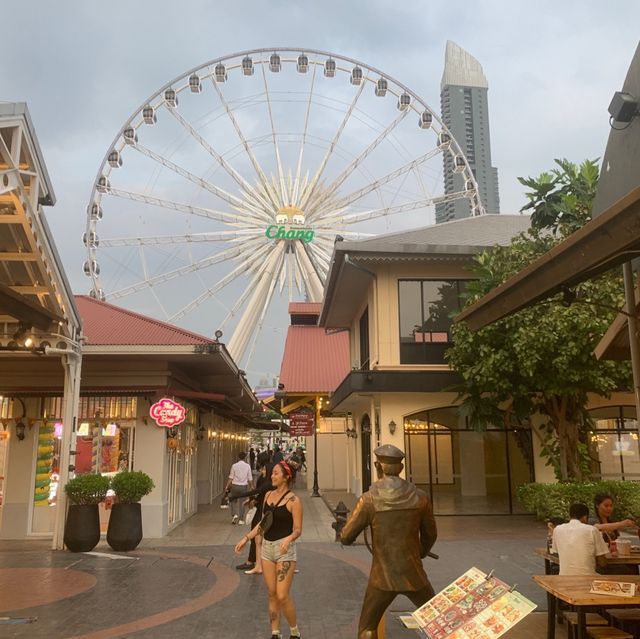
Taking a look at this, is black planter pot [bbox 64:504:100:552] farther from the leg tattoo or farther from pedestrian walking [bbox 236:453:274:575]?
the leg tattoo

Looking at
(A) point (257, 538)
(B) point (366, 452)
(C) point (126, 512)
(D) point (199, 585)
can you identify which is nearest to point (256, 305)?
(B) point (366, 452)

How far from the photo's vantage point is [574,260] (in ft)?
14.0

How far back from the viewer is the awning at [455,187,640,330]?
379 centimetres

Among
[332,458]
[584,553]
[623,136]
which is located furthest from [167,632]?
[332,458]

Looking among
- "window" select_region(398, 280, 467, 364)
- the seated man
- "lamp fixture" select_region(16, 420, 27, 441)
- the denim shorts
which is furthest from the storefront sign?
the seated man

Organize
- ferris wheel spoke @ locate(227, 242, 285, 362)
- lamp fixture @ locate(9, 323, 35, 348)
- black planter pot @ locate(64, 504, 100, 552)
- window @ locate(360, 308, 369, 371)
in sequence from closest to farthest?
lamp fixture @ locate(9, 323, 35, 348) < black planter pot @ locate(64, 504, 100, 552) < window @ locate(360, 308, 369, 371) < ferris wheel spoke @ locate(227, 242, 285, 362)

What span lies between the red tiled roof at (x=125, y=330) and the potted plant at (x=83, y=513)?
2.71m

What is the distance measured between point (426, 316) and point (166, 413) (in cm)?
703

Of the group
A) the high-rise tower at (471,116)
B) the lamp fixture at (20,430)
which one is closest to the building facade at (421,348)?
the lamp fixture at (20,430)

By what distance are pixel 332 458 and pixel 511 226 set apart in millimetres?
11928

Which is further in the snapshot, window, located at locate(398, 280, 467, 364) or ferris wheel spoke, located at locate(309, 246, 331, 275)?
ferris wheel spoke, located at locate(309, 246, 331, 275)

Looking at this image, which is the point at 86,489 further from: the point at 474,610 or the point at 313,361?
the point at 313,361

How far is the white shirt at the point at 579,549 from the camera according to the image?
5395mm

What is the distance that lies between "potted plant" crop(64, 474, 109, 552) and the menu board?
865 cm
